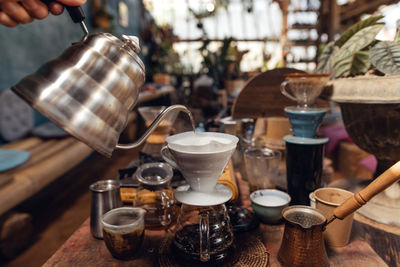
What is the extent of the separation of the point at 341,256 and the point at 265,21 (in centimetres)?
958

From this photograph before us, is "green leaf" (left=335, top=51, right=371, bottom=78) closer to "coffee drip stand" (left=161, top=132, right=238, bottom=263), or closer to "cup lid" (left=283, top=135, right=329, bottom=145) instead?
"cup lid" (left=283, top=135, right=329, bottom=145)

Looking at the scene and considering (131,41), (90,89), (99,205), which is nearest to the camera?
(90,89)

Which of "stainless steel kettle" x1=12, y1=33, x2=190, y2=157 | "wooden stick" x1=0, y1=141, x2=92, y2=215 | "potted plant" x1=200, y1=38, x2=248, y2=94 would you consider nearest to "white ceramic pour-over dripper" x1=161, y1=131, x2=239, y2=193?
"stainless steel kettle" x1=12, y1=33, x2=190, y2=157

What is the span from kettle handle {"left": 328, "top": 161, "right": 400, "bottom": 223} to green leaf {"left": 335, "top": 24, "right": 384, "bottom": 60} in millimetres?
668

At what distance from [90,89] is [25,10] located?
36 centimetres

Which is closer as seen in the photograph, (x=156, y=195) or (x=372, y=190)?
(x=372, y=190)

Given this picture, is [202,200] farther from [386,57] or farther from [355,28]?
[355,28]

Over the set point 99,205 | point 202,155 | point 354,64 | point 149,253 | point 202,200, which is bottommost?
point 149,253

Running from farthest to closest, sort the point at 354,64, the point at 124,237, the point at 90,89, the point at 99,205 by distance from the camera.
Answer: the point at 354,64
the point at 99,205
the point at 124,237
the point at 90,89

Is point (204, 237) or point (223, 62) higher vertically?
point (223, 62)

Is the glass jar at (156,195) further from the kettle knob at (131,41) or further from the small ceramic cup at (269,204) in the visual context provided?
the kettle knob at (131,41)

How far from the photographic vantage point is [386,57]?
1017mm

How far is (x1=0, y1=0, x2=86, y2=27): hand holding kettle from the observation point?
0.67m

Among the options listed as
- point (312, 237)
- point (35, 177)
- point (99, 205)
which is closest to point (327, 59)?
point (312, 237)
